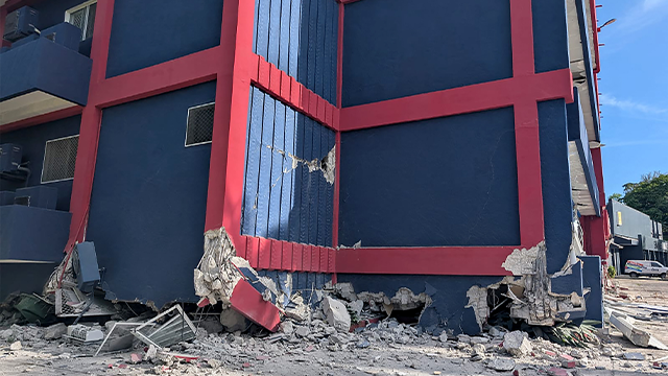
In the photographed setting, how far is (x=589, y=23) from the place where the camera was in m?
13.2

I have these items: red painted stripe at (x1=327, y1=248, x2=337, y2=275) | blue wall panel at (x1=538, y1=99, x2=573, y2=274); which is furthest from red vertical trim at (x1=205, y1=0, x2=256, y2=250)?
blue wall panel at (x1=538, y1=99, x2=573, y2=274)

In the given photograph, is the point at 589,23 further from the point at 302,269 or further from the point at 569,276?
the point at 302,269

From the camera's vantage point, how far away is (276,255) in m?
7.90

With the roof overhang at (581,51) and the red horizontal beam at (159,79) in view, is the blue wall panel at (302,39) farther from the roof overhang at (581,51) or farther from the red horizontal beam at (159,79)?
the roof overhang at (581,51)

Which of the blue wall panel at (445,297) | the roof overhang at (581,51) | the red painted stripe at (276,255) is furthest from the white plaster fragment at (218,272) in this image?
the roof overhang at (581,51)

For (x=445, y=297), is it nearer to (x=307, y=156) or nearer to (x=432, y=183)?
(x=432, y=183)

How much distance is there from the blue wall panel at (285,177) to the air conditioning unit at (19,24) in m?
6.56

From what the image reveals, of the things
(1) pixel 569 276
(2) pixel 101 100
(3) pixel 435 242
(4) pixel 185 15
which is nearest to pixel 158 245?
(2) pixel 101 100

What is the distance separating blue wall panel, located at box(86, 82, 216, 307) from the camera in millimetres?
7582

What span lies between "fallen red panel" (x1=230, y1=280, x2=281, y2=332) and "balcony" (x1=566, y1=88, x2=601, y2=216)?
6123mm

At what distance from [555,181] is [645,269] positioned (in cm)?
2828

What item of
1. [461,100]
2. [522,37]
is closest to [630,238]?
[522,37]

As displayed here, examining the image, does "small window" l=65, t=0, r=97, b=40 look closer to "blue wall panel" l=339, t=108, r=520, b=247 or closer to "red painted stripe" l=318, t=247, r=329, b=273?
"blue wall panel" l=339, t=108, r=520, b=247

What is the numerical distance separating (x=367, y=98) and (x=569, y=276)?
16.0 ft
